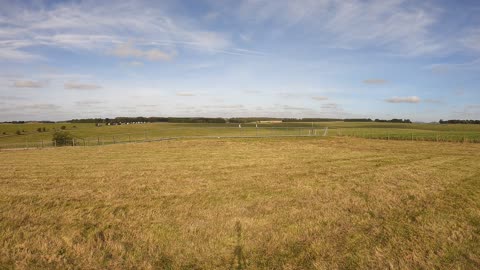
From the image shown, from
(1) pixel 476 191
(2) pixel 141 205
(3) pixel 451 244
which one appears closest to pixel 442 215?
(3) pixel 451 244

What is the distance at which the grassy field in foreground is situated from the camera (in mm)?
7410

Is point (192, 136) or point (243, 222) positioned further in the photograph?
point (192, 136)

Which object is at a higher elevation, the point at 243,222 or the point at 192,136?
the point at 192,136

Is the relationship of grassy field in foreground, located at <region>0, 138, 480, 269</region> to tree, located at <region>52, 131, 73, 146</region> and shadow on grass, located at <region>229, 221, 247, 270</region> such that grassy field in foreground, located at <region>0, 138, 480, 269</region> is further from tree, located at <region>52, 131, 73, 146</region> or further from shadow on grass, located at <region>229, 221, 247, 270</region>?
tree, located at <region>52, 131, 73, 146</region>

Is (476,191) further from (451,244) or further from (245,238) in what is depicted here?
(245,238)

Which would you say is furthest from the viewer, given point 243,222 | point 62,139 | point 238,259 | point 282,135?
point 62,139

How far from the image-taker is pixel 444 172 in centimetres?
1992

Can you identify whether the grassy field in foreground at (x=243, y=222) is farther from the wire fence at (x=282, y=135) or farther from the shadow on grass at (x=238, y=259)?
the wire fence at (x=282, y=135)

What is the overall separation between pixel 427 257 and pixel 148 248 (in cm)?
718

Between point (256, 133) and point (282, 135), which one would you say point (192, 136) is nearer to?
point (256, 133)

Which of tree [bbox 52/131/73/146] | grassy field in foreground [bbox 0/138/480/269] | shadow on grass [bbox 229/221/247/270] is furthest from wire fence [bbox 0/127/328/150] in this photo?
shadow on grass [bbox 229/221/247/270]

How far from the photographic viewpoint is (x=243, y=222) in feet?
33.3

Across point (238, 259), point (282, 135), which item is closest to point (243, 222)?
point (238, 259)

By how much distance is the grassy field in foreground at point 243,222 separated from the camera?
741cm
